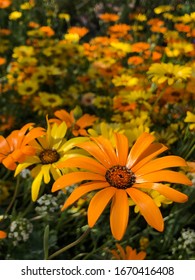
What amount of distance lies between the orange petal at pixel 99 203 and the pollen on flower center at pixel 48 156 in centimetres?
15

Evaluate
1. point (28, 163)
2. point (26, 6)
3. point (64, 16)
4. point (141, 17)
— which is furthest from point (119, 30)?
point (28, 163)

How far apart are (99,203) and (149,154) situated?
0.14 metres

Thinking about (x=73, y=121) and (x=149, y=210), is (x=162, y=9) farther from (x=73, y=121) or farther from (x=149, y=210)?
(x=149, y=210)

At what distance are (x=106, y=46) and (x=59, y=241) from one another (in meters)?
0.82

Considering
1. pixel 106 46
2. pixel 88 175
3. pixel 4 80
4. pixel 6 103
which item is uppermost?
pixel 106 46

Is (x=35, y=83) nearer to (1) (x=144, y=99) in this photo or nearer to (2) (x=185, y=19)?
(1) (x=144, y=99)

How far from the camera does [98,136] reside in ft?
2.59

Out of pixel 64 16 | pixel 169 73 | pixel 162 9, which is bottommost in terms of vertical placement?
pixel 169 73

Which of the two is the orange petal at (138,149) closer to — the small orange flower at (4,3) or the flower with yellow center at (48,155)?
the flower with yellow center at (48,155)

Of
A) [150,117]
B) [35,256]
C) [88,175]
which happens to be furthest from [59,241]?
[88,175]

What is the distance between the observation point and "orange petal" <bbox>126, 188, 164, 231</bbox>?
0.57 metres

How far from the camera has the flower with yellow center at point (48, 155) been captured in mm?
705

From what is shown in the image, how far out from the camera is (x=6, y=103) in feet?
5.12

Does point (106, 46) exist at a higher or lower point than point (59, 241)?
higher
